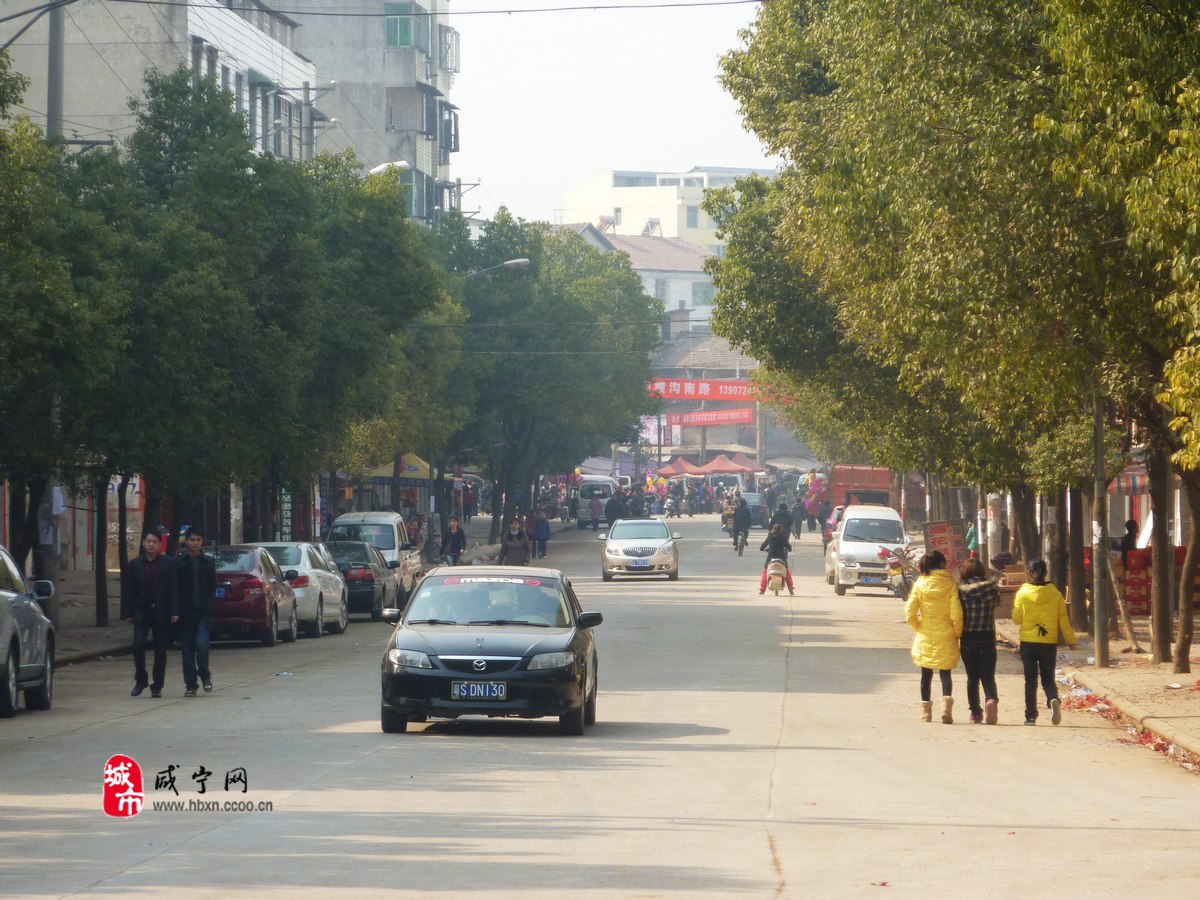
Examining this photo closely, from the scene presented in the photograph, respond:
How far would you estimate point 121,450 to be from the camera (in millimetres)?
27734

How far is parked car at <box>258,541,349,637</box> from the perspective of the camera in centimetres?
3053

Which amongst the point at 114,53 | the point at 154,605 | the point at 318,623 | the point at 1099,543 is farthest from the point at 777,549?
the point at 154,605

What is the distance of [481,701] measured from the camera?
15547mm

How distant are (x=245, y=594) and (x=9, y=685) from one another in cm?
1072

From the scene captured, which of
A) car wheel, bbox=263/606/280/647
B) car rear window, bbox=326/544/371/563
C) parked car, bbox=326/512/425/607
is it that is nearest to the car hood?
car wheel, bbox=263/606/280/647

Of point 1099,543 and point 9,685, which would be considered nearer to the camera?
point 9,685

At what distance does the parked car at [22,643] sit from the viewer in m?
17.1

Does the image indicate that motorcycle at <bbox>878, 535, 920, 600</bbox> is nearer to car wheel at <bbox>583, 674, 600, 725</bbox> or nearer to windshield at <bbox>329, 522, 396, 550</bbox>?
windshield at <bbox>329, 522, 396, 550</bbox>

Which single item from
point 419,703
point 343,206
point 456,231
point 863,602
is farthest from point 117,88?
point 419,703

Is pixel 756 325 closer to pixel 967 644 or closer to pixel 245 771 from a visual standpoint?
pixel 967 644

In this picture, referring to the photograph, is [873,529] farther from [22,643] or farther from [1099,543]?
[22,643]

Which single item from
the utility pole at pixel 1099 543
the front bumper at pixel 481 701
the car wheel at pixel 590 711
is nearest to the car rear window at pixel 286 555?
the utility pole at pixel 1099 543

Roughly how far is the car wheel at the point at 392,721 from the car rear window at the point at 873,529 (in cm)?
2952

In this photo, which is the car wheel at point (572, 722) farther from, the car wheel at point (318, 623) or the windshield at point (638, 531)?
the windshield at point (638, 531)
